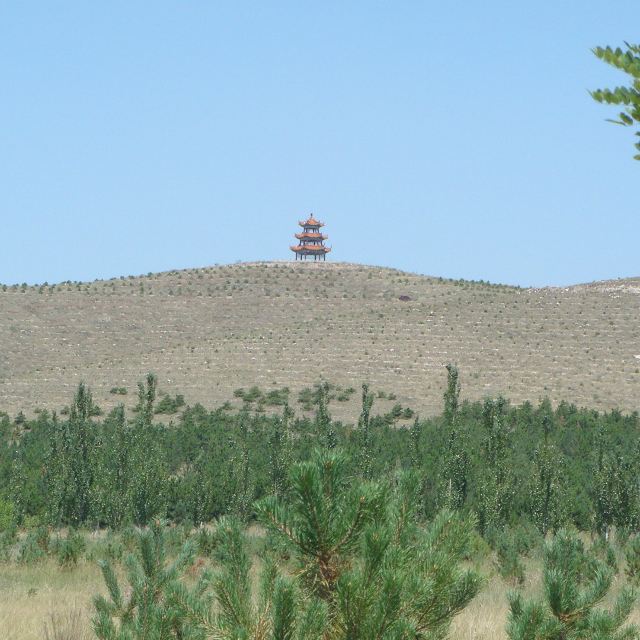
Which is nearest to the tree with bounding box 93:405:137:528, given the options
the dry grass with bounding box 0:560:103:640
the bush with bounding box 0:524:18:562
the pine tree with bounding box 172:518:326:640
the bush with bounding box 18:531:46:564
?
the bush with bounding box 0:524:18:562

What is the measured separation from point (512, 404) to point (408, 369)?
794 cm

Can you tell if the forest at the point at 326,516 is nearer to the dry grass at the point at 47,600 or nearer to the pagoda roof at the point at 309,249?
the dry grass at the point at 47,600

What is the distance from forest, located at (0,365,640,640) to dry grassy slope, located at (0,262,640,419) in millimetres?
3969

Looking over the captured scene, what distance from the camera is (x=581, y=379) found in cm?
5628

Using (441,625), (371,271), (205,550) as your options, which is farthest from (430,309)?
(441,625)

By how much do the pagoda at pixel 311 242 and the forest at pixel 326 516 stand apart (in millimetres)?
48599

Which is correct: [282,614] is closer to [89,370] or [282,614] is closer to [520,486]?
[520,486]

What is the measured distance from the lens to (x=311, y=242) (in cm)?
10381

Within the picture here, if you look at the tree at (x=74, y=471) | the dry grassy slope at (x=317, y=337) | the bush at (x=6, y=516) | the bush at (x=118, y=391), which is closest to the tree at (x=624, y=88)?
the bush at (x=6, y=516)

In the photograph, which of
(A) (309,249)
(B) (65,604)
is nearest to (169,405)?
(B) (65,604)

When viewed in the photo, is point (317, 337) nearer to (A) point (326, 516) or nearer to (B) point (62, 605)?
(B) point (62, 605)

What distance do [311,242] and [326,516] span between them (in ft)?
326

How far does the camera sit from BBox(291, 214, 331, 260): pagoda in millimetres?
102625

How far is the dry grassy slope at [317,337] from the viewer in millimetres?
56094
